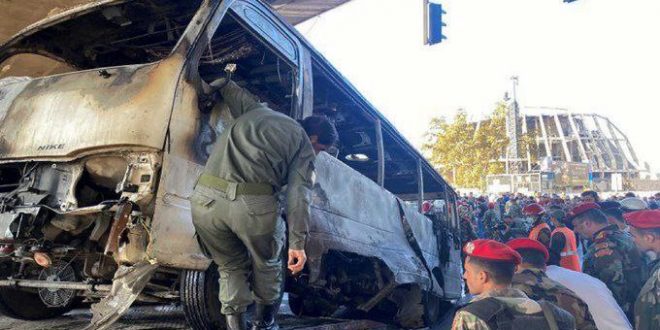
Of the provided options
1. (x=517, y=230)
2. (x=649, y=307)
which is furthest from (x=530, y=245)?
(x=517, y=230)

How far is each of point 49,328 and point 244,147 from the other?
2239 millimetres

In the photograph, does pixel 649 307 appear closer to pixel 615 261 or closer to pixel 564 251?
pixel 615 261

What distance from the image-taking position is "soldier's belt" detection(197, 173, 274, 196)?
2363 millimetres

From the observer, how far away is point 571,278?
9.52 feet

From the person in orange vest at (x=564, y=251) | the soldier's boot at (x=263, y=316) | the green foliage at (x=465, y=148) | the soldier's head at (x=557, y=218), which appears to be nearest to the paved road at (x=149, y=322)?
the soldier's boot at (x=263, y=316)

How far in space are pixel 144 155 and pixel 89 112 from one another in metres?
0.51

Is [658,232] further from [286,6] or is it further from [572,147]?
[572,147]

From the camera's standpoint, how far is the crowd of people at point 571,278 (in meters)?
1.86

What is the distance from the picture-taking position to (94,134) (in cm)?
255

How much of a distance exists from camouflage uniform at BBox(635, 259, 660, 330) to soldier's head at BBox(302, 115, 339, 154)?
200 centimetres

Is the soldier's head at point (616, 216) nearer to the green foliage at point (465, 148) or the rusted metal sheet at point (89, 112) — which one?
the rusted metal sheet at point (89, 112)

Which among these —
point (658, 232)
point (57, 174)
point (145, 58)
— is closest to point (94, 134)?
point (57, 174)

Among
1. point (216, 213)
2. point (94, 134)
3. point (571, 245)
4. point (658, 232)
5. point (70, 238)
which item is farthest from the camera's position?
point (571, 245)

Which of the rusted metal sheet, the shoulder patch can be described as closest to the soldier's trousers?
the rusted metal sheet
